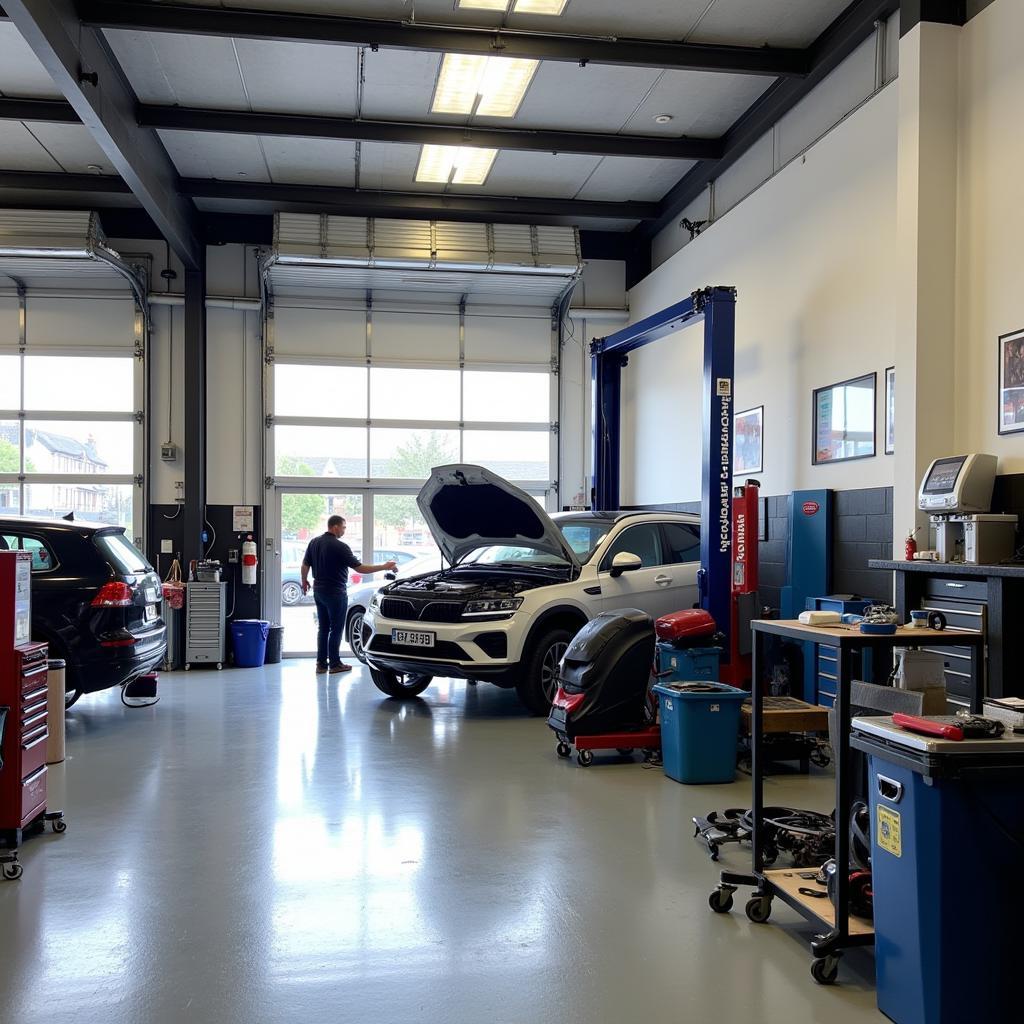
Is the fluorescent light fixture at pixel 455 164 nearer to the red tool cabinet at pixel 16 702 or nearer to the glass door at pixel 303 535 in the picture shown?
the glass door at pixel 303 535

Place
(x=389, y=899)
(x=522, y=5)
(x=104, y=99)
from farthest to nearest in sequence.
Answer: (x=104, y=99), (x=522, y=5), (x=389, y=899)

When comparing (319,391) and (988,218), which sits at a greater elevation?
(988,218)

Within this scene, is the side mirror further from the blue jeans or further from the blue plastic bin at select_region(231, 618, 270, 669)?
the blue plastic bin at select_region(231, 618, 270, 669)

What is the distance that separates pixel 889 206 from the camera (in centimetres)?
617

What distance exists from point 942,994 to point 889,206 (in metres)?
5.19

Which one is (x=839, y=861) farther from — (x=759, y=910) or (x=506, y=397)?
(x=506, y=397)

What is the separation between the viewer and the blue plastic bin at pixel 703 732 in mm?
5129

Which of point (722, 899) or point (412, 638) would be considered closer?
point (722, 899)

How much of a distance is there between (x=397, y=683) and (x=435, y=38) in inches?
197

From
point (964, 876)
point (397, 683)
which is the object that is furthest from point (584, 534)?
point (964, 876)

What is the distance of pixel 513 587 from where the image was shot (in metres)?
6.93

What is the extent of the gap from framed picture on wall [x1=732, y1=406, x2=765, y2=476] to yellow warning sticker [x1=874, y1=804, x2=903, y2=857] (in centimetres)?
552

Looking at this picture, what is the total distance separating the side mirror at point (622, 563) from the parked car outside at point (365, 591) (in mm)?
2589

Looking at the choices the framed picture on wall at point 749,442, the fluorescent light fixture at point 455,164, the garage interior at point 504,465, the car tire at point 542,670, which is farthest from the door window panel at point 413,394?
the car tire at point 542,670
